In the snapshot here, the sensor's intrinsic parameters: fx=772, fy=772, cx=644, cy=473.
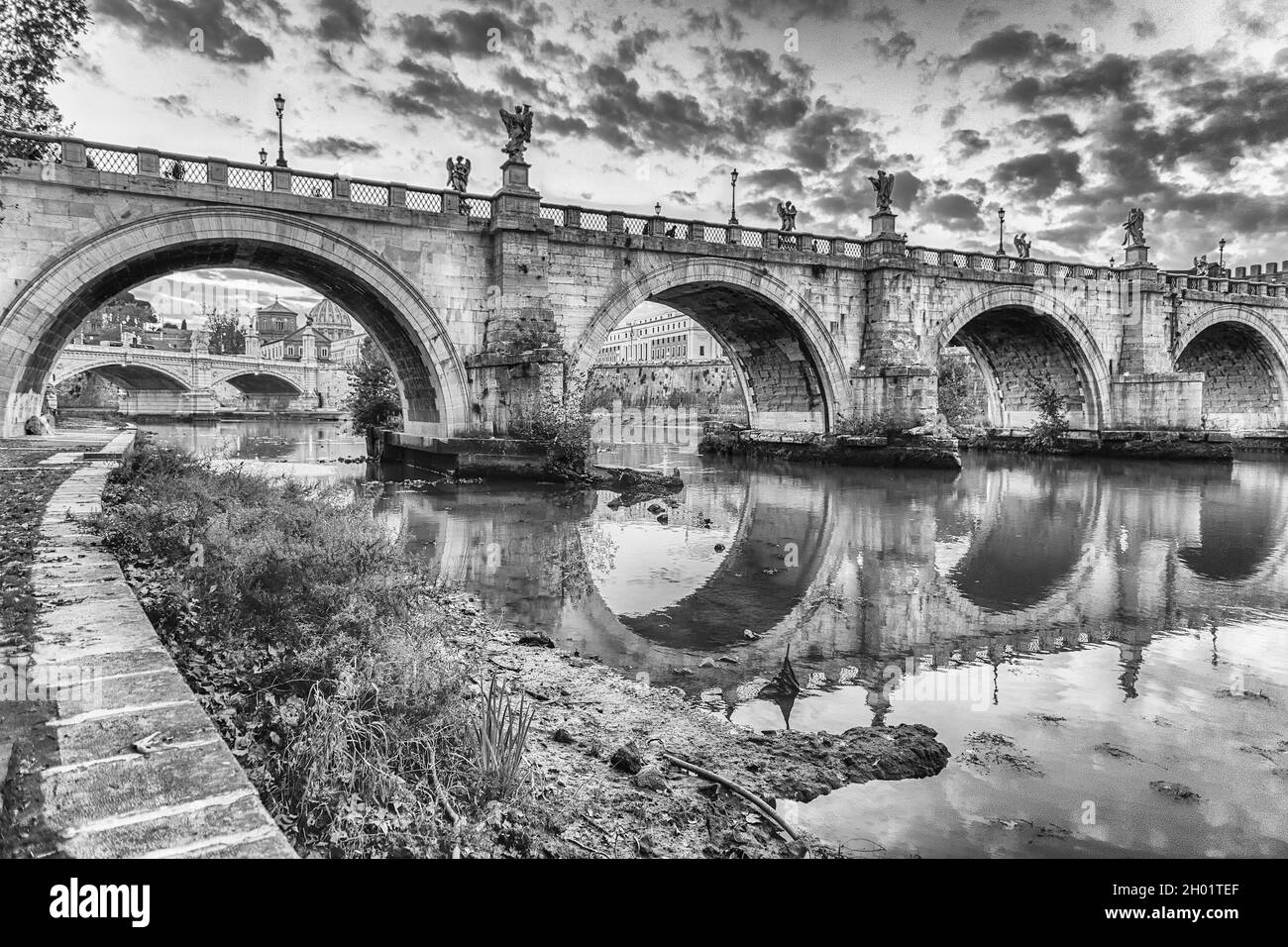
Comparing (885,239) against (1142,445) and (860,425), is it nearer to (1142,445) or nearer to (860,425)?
(860,425)

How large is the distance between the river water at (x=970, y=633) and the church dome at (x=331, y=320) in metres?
110

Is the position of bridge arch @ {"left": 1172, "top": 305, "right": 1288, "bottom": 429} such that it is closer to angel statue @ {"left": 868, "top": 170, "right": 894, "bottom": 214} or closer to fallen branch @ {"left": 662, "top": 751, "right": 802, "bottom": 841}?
angel statue @ {"left": 868, "top": 170, "right": 894, "bottom": 214}

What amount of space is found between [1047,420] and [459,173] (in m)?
26.9

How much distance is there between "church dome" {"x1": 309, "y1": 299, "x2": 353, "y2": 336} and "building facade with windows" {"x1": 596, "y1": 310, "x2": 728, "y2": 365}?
4001 centimetres

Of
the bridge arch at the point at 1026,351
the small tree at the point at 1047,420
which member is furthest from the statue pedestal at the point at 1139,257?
the small tree at the point at 1047,420

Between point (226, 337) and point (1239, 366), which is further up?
point (226, 337)

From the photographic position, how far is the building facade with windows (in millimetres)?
114688

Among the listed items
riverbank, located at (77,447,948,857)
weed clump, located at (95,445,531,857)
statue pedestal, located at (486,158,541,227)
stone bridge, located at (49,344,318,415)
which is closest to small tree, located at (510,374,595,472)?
statue pedestal, located at (486,158,541,227)

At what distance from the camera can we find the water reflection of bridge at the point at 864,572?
7.21 m

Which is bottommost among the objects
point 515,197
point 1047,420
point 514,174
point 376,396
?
point 1047,420

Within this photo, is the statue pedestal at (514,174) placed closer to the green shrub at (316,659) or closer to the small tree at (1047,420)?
the green shrub at (316,659)

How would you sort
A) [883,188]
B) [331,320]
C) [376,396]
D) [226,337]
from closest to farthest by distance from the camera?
[883,188], [376,396], [226,337], [331,320]

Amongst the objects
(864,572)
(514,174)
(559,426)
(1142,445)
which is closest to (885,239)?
(514,174)

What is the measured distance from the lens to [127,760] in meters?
2.52
